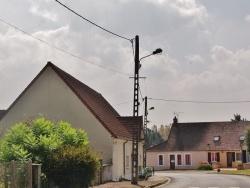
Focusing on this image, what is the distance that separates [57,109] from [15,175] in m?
15.7

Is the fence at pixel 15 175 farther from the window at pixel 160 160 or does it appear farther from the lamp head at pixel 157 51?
the window at pixel 160 160

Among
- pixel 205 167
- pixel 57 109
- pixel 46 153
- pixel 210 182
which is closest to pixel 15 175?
pixel 46 153

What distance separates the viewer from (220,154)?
225 feet

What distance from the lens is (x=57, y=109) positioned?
111 ft

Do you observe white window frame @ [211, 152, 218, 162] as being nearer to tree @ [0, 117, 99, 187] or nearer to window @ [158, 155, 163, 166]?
window @ [158, 155, 163, 166]

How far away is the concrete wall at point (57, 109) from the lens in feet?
108

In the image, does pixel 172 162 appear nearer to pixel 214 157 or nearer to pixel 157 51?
pixel 214 157

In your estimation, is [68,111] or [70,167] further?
[68,111]

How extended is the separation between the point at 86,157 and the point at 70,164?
2.77 ft

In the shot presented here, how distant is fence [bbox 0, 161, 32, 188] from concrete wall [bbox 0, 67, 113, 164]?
1373 centimetres

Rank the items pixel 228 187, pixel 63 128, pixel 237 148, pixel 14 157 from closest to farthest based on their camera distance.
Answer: pixel 14 157, pixel 63 128, pixel 228 187, pixel 237 148

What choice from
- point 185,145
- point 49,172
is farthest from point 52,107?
point 185,145

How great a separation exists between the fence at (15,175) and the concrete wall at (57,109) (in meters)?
13.7

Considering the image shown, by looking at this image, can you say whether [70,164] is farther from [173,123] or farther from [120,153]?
[173,123]
